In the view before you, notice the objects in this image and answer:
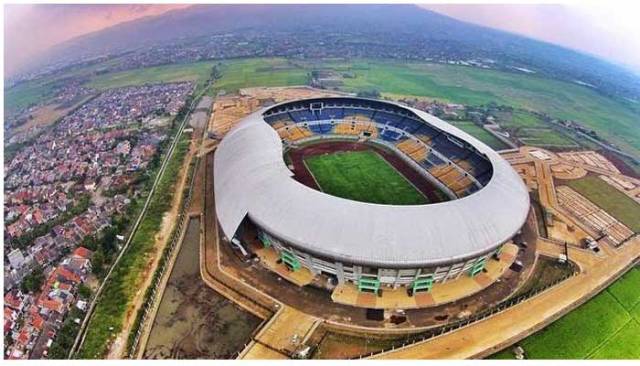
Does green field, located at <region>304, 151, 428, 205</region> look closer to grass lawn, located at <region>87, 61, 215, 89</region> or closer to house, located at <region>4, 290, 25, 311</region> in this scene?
house, located at <region>4, 290, 25, 311</region>

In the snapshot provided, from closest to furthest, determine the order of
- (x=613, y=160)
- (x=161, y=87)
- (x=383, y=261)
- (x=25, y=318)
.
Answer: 1. (x=383, y=261)
2. (x=25, y=318)
3. (x=613, y=160)
4. (x=161, y=87)

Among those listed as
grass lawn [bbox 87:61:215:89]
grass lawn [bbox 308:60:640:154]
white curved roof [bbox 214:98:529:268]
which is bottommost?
grass lawn [bbox 308:60:640:154]

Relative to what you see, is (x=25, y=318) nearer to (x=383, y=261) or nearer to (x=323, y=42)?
(x=383, y=261)

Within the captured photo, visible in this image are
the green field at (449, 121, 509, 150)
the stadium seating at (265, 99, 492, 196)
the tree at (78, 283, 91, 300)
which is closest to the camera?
the tree at (78, 283, 91, 300)

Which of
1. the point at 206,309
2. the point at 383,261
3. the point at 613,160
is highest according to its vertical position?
the point at 383,261

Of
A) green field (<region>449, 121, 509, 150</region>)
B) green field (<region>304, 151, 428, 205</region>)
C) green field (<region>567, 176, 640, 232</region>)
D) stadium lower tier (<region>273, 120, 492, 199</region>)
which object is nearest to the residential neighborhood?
stadium lower tier (<region>273, 120, 492, 199</region>)

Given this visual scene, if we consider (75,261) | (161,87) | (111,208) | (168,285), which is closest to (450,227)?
(168,285)

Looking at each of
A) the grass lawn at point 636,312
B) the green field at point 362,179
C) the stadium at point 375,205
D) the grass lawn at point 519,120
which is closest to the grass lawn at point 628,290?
the grass lawn at point 636,312
